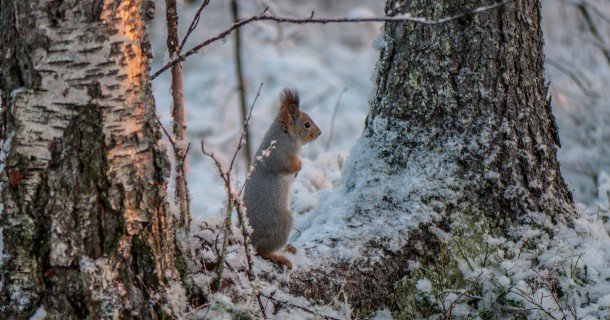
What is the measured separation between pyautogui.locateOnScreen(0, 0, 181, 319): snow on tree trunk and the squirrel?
1.70 ft

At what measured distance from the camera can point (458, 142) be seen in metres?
2.42

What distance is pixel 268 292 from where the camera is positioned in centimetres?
197

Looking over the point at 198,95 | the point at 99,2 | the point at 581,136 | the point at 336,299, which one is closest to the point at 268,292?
the point at 336,299

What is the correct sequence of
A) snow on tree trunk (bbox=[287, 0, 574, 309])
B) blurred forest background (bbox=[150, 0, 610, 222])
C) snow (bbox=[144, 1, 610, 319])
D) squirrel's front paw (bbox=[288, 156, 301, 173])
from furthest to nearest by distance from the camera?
blurred forest background (bbox=[150, 0, 610, 222]) → squirrel's front paw (bbox=[288, 156, 301, 173]) → snow on tree trunk (bbox=[287, 0, 574, 309]) → snow (bbox=[144, 1, 610, 319])

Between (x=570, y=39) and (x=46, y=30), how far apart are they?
6762 mm

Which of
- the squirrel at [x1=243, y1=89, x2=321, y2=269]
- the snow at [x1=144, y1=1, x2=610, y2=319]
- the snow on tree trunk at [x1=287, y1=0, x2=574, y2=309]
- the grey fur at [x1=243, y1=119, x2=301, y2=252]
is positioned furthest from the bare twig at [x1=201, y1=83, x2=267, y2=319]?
the snow on tree trunk at [x1=287, y1=0, x2=574, y2=309]

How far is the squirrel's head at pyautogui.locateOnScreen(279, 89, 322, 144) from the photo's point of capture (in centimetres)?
282

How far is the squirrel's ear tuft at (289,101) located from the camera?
2816 mm

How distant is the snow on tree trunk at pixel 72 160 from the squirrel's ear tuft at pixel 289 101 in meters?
1.19

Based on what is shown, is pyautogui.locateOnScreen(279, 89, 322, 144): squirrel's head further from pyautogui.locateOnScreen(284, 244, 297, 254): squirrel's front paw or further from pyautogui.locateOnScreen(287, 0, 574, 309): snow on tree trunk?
pyautogui.locateOnScreen(284, 244, 297, 254): squirrel's front paw

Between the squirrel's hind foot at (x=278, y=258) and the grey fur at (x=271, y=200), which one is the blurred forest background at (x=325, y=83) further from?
the squirrel's hind foot at (x=278, y=258)

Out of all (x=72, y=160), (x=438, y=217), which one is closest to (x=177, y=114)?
(x=72, y=160)

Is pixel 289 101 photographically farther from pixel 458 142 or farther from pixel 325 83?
pixel 325 83

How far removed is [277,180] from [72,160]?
103 centimetres
